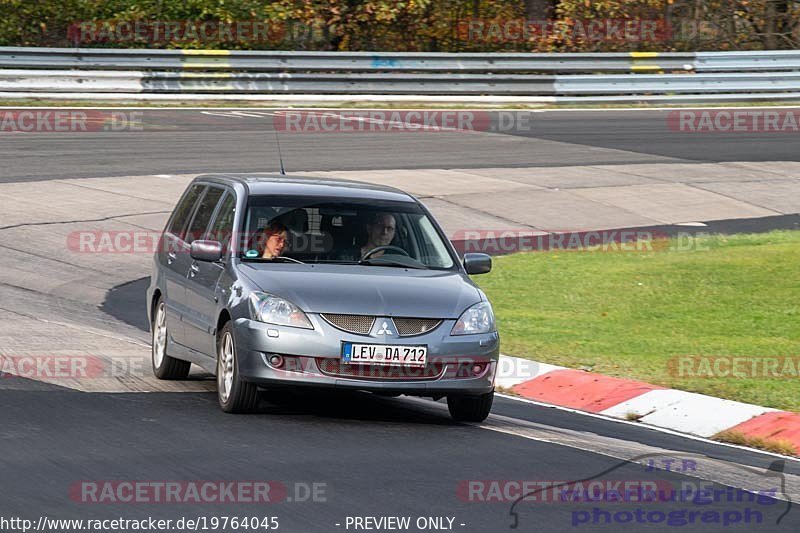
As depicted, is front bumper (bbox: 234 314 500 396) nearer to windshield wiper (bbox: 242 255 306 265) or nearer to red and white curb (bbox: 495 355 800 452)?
windshield wiper (bbox: 242 255 306 265)

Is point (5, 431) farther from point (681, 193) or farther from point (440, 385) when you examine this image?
point (681, 193)

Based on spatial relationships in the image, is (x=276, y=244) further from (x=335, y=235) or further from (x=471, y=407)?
(x=471, y=407)

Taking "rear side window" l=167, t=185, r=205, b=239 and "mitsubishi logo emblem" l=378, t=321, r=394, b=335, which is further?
"rear side window" l=167, t=185, r=205, b=239

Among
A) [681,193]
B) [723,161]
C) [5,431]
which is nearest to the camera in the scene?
[5,431]

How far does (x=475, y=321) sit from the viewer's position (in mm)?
9523

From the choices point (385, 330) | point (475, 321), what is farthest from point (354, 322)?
point (475, 321)

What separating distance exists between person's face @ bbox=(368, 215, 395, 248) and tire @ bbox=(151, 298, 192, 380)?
1.78 meters

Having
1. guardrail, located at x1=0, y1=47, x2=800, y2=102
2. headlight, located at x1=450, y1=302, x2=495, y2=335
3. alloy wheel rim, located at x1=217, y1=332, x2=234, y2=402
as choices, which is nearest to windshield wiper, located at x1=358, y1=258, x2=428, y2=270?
headlight, located at x1=450, y1=302, x2=495, y2=335

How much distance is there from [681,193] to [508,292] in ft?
30.6

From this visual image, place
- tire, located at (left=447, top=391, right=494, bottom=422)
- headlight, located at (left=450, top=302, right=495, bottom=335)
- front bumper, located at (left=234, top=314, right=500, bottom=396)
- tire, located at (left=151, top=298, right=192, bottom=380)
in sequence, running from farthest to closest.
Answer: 1. tire, located at (left=151, top=298, right=192, bottom=380)
2. tire, located at (left=447, top=391, right=494, bottom=422)
3. headlight, located at (left=450, top=302, right=495, bottom=335)
4. front bumper, located at (left=234, top=314, right=500, bottom=396)

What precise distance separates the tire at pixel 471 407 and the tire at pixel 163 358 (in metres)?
2.21

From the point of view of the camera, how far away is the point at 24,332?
12695 millimetres

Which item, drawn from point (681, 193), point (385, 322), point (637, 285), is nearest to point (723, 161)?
point (681, 193)

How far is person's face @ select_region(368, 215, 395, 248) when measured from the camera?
1026 centimetres
